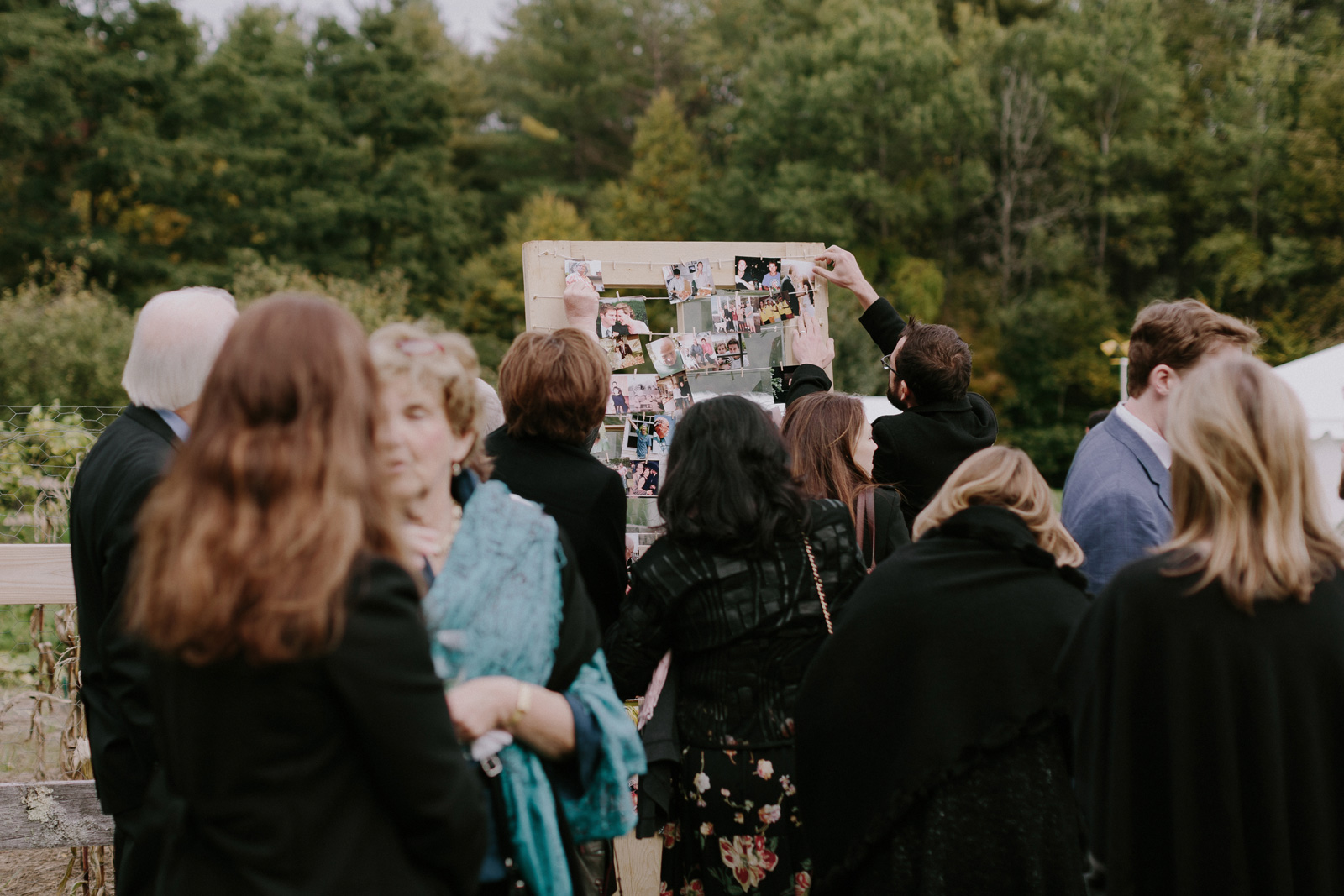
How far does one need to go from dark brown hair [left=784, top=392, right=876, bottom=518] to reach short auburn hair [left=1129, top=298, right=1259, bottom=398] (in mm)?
830

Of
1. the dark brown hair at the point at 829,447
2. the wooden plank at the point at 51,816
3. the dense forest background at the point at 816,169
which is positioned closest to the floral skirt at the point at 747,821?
the dark brown hair at the point at 829,447

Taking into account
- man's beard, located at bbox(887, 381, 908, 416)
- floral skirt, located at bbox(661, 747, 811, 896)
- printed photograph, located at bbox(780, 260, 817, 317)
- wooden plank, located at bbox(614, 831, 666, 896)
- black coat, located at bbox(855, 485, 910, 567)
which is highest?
printed photograph, located at bbox(780, 260, 817, 317)

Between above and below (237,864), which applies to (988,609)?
above

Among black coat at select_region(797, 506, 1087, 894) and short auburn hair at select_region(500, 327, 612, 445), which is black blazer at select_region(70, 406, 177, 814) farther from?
black coat at select_region(797, 506, 1087, 894)

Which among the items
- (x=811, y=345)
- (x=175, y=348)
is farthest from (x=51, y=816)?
(x=811, y=345)

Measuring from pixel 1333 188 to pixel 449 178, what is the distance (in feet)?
79.8

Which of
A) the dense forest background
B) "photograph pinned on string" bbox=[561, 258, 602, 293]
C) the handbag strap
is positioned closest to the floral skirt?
the handbag strap

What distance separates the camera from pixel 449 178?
29969 mm

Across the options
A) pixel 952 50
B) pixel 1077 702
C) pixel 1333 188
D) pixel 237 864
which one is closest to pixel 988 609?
pixel 1077 702

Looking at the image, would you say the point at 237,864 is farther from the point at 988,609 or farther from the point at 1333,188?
the point at 1333,188

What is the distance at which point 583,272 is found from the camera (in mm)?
3383

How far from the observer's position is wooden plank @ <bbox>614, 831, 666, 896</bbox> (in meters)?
3.19

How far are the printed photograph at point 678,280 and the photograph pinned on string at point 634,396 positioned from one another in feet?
1.04

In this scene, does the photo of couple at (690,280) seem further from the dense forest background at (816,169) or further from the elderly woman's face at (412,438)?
the dense forest background at (816,169)
